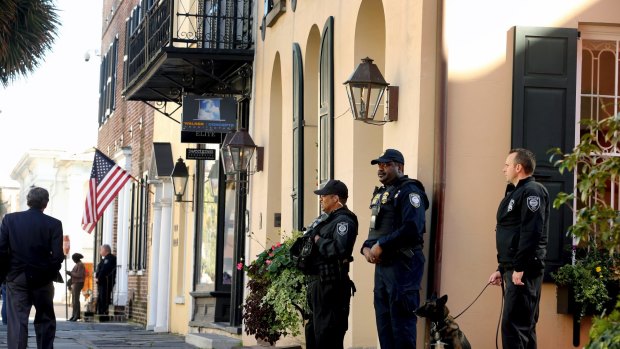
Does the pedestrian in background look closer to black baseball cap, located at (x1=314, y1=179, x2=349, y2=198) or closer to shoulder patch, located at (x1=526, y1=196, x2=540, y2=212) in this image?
black baseball cap, located at (x1=314, y1=179, x2=349, y2=198)

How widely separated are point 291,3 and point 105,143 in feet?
67.6

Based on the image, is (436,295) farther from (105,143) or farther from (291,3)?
(105,143)

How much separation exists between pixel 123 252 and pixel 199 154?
1097cm

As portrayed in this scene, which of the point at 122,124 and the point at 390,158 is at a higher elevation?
the point at 122,124

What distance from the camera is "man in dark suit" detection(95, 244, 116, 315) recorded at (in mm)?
30000

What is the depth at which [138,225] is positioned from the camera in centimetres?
2819

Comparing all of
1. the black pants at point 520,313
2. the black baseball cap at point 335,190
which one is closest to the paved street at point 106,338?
the black baseball cap at point 335,190

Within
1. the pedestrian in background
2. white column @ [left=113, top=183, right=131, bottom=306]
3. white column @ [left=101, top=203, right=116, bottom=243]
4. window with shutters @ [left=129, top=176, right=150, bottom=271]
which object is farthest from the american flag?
white column @ [left=101, top=203, right=116, bottom=243]

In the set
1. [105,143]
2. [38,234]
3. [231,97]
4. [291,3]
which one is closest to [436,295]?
[38,234]

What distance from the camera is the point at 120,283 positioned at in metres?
30.2

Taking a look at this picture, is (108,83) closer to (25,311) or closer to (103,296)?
(103,296)

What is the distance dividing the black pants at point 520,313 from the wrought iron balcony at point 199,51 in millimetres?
8964

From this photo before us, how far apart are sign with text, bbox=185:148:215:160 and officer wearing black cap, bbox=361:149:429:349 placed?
33.0 ft

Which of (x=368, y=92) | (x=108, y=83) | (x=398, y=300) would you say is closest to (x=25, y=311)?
(x=368, y=92)
